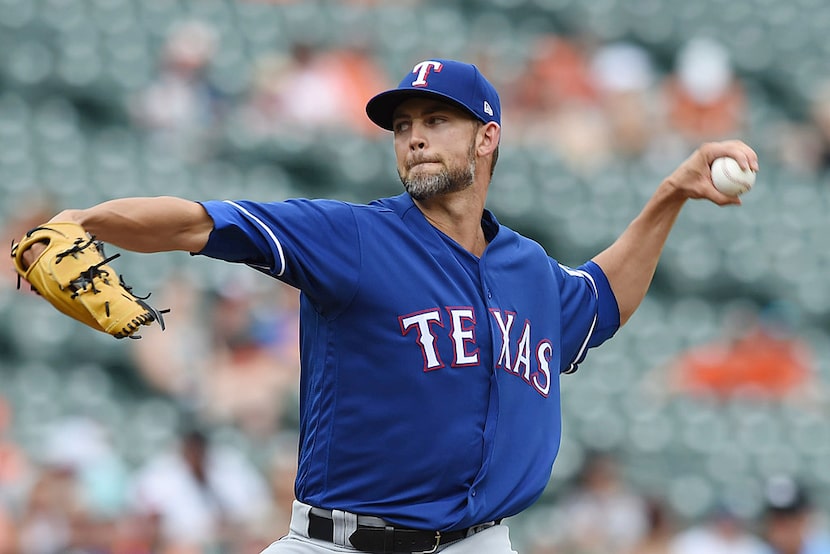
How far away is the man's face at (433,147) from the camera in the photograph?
3.29 metres

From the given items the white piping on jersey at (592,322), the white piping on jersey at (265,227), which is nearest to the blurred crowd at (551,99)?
the white piping on jersey at (592,322)

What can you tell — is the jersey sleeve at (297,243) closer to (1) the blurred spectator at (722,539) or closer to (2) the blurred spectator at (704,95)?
(1) the blurred spectator at (722,539)

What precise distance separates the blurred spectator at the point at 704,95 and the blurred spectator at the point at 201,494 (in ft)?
15.3

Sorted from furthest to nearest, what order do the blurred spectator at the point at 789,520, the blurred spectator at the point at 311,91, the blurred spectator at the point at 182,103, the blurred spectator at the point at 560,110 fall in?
1. the blurred spectator at the point at 560,110
2. the blurred spectator at the point at 311,91
3. the blurred spectator at the point at 182,103
4. the blurred spectator at the point at 789,520

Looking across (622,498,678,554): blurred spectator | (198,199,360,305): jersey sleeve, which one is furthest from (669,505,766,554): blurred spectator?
(198,199,360,305): jersey sleeve

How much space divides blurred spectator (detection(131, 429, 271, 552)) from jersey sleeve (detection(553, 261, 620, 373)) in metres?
2.75

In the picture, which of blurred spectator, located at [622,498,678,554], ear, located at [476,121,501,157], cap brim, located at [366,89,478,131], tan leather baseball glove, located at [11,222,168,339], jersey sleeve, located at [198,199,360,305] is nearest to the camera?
tan leather baseball glove, located at [11,222,168,339]

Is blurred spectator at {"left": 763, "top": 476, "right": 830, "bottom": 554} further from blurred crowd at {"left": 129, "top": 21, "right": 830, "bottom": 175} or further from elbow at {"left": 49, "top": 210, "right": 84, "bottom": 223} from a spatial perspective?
elbow at {"left": 49, "top": 210, "right": 84, "bottom": 223}

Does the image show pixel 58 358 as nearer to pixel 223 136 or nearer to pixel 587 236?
pixel 223 136

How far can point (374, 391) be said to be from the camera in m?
3.12

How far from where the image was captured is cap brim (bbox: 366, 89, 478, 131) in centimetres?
328

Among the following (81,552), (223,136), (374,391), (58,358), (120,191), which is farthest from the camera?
(223,136)

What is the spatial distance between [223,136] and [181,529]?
3.12 m

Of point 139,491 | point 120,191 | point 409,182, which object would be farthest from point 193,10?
point 409,182
